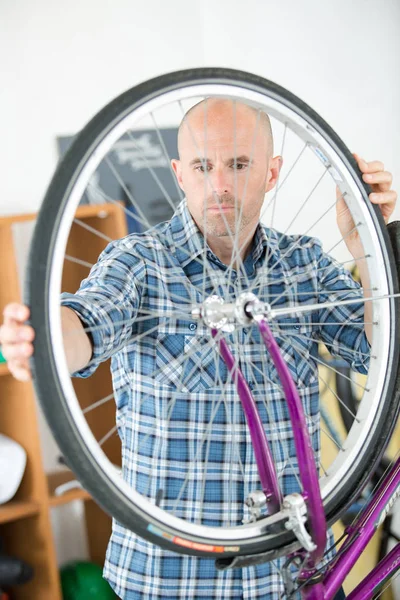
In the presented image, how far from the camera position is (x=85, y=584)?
229cm

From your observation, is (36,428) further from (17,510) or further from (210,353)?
(210,353)

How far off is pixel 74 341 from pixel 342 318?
1.65ft

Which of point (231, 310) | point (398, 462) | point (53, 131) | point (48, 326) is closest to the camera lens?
point (48, 326)

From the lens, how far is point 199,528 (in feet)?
2.62

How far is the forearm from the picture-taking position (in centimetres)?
78

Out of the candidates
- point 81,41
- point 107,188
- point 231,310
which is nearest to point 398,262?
point 231,310

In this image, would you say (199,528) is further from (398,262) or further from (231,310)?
(398,262)

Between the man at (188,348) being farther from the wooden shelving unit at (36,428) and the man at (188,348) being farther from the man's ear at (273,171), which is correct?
the wooden shelving unit at (36,428)

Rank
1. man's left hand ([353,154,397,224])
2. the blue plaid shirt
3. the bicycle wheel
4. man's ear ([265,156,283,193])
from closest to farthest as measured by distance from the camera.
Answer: the bicycle wheel
man's left hand ([353,154,397,224])
the blue plaid shirt
man's ear ([265,156,283,193])

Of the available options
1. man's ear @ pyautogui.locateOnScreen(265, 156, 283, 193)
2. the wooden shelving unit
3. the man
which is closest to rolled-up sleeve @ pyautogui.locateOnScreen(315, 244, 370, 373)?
the man

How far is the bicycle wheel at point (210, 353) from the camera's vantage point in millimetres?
777

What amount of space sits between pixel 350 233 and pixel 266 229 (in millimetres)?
197

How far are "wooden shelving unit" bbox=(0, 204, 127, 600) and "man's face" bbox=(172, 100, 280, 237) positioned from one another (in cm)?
117

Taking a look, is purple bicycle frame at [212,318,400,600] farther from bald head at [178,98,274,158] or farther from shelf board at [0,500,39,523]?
shelf board at [0,500,39,523]
